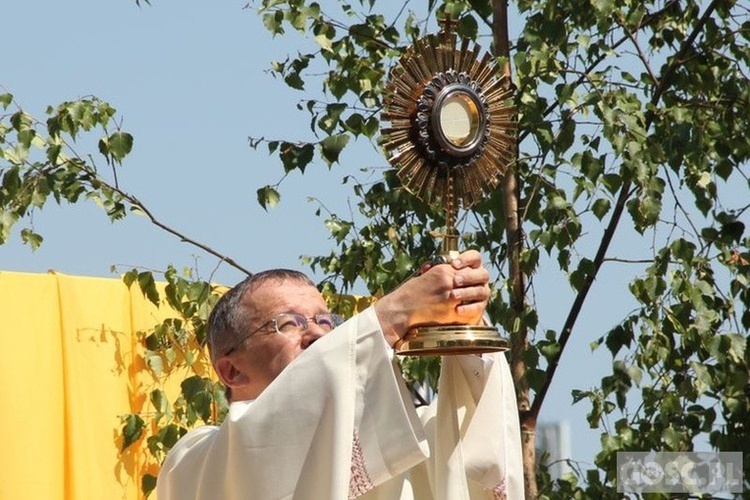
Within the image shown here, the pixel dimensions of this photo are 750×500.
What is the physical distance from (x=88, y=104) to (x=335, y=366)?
223cm

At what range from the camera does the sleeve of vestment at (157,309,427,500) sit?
2756mm

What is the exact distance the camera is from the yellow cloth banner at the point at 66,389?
434 centimetres

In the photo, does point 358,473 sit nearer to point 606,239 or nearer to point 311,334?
point 311,334

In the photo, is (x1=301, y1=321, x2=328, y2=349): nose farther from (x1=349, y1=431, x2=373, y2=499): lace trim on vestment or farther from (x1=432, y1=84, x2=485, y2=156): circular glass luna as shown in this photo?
(x1=432, y1=84, x2=485, y2=156): circular glass luna

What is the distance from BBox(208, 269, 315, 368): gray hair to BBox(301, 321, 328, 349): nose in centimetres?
12

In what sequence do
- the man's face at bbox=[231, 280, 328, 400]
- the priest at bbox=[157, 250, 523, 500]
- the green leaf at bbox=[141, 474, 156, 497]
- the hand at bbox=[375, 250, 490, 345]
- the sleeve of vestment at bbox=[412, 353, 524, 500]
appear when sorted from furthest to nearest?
the green leaf at bbox=[141, 474, 156, 497]
the man's face at bbox=[231, 280, 328, 400]
the sleeve of vestment at bbox=[412, 353, 524, 500]
the priest at bbox=[157, 250, 523, 500]
the hand at bbox=[375, 250, 490, 345]

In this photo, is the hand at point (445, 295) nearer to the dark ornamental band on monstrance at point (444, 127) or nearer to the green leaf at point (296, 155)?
the dark ornamental band on monstrance at point (444, 127)

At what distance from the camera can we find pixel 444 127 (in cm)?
280

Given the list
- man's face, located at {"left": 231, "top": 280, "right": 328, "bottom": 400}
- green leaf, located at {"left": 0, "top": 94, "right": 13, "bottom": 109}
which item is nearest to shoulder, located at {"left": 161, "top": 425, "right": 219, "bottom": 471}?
man's face, located at {"left": 231, "top": 280, "right": 328, "bottom": 400}

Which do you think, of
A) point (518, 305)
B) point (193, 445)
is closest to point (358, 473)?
point (193, 445)

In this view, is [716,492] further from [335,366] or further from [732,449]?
[335,366]

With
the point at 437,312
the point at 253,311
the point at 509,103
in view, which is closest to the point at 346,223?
the point at 253,311

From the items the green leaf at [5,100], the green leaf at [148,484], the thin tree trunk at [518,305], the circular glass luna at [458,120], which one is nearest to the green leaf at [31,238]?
the green leaf at [5,100]

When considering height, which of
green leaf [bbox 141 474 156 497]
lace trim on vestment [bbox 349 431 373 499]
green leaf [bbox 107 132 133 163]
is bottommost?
lace trim on vestment [bbox 349 431 373 499]
